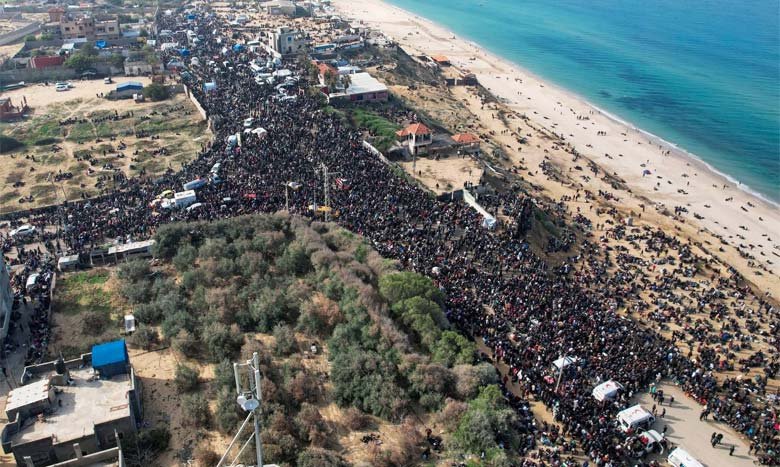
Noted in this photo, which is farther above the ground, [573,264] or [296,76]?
[296,76]

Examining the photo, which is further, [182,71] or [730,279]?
[182,71]

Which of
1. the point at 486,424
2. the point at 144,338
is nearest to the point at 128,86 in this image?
the point at 144,338

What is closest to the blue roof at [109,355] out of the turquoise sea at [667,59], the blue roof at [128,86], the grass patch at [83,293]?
the grass patch at [83,293]

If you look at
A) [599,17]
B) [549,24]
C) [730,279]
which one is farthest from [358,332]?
[599,17]

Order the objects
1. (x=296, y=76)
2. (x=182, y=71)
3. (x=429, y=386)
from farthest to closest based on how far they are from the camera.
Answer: (x=182, y=71), (x=296, y=76), (x=429, y=386)

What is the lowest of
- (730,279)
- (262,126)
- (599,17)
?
(730,279)

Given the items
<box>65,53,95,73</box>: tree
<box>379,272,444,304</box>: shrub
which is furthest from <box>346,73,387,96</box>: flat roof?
<box>379,272,444,304</box>: shrub

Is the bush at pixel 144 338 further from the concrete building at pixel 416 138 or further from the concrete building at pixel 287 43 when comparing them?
the concrete building at pixel 287 43

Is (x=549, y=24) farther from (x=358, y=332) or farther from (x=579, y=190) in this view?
(x=358, y=332)
